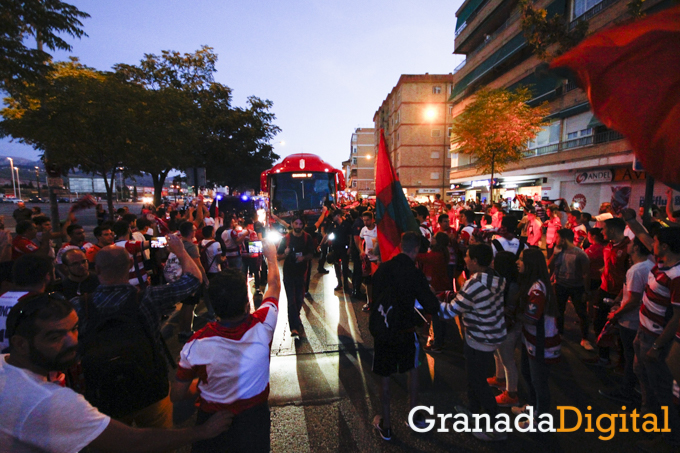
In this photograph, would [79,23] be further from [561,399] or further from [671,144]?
[561,399]

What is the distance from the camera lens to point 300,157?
43.7 feet

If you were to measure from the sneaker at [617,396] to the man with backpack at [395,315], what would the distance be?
2298 mm

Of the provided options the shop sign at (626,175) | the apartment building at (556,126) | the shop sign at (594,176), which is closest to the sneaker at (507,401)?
the apartment building at (556,126)

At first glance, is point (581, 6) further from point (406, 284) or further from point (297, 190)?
point (406, 284)

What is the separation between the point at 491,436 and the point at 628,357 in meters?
1.76

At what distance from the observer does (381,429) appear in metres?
3.17

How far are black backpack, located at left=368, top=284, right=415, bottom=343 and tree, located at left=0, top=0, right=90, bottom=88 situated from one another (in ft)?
30.9

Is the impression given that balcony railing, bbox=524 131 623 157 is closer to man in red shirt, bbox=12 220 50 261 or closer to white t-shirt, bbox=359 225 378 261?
white t-shirt, bbox=359 225 378 261

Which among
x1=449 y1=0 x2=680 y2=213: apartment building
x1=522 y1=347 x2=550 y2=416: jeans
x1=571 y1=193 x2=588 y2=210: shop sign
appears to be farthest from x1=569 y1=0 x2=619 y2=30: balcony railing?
x1=522 y1=347 x2=550 y2=416: jeans

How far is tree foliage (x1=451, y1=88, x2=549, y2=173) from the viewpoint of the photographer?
19.8 metres

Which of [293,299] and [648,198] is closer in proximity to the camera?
[293,299]

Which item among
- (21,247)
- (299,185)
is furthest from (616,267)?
(299,185)

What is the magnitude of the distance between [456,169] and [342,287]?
115 feet

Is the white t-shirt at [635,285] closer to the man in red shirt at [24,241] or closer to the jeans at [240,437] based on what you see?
the jeans at [240,437]
